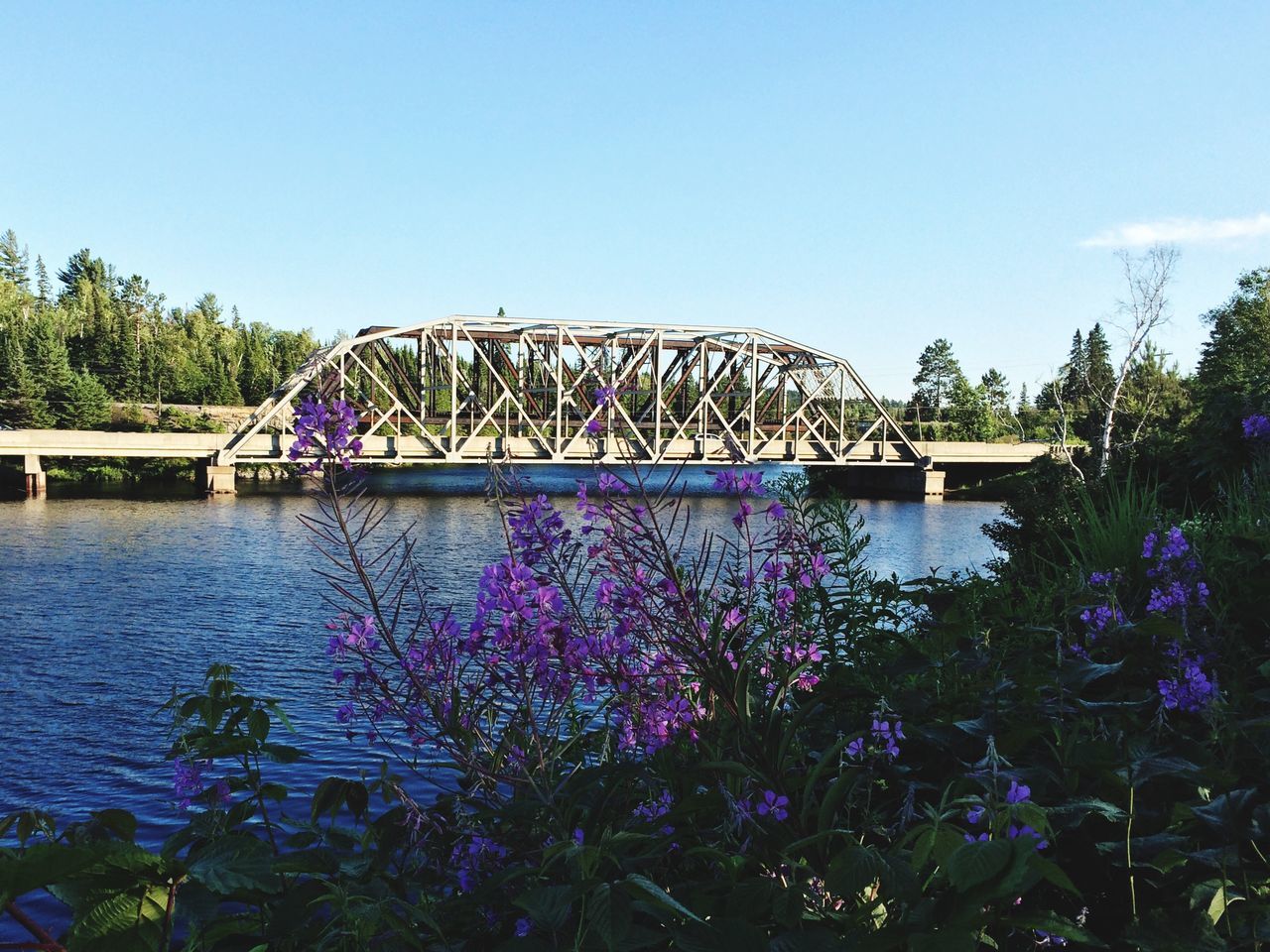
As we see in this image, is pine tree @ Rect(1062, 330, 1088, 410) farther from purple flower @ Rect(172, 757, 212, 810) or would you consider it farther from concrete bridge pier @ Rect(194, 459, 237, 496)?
purple flower @ Rect(172, 757, 212, 810)

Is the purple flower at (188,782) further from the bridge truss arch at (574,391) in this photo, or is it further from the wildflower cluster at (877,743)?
the bridge truss arch at (574,391)

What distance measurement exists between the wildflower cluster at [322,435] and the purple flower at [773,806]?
1349 mm

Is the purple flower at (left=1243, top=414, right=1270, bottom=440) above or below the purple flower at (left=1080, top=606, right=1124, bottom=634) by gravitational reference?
above

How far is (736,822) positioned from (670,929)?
0.34 meters

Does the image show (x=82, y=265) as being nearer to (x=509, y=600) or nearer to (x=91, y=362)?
(x=91, y=362)

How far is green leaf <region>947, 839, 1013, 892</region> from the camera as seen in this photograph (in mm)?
1344

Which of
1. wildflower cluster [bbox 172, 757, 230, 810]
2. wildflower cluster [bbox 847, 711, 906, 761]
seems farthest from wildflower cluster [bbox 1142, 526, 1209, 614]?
wildflower cluster [bbox 172, 757, 230, 810]

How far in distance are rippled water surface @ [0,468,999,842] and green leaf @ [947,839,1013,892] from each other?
1.97 metres

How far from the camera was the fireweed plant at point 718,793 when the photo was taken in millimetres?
1562

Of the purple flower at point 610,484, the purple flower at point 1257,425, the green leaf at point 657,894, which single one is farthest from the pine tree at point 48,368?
the green leaf at point 657,894

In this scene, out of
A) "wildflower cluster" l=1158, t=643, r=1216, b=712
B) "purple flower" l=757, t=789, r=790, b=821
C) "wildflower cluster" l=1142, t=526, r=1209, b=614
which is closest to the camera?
"purple flower" l=757, t=789, r=790, b=821

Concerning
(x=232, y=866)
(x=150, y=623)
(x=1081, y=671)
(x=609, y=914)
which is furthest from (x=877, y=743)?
(x=150, y=623)

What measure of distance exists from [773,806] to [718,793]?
13 centimetres

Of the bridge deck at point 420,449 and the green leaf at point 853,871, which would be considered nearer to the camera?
the green leaf at point 853,871
